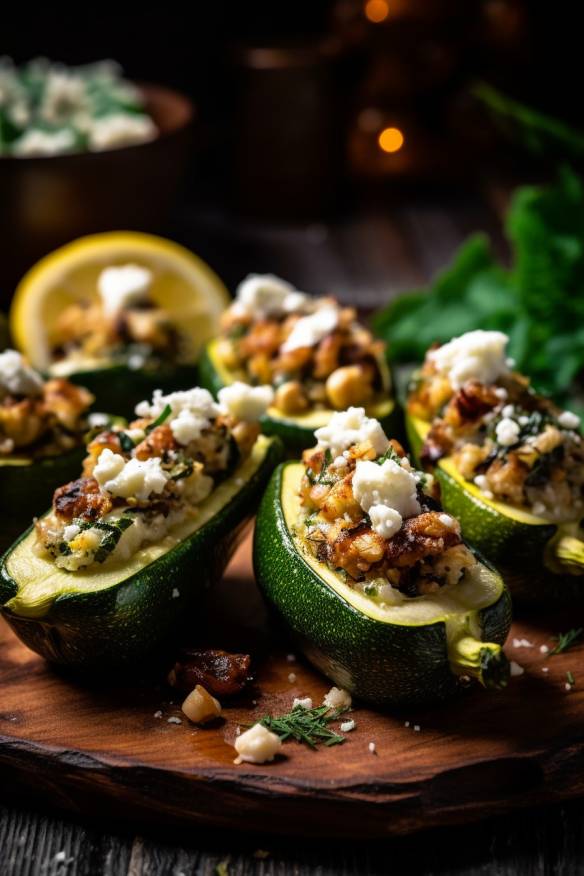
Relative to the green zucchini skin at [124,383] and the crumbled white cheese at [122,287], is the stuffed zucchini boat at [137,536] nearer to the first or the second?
the green zucchini skin at [124,383]

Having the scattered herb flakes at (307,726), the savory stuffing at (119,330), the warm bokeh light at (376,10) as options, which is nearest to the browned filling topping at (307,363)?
the savory stuffing at (119,330)

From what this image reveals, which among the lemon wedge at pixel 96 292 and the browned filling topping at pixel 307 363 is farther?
the lemon wedge at pixel 96 292

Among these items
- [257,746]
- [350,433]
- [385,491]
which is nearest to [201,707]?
[257,746]

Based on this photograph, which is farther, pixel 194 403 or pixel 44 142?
pixel 44 142

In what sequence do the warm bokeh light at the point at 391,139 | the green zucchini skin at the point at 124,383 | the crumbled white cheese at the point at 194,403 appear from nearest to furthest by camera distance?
the crumbled white cheese at the point at 194,403
the green zucchini skin at the point at 124,383
the warm bokeh light at the point at 391,139

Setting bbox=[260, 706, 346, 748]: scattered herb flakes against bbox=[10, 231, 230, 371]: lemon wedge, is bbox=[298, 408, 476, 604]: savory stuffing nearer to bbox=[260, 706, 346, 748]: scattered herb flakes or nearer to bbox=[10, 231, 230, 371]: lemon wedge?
bbox=[260, 706, 346, 748]: scattered herb flakes

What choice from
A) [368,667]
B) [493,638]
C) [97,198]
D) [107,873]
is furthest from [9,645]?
Result: [97,198]

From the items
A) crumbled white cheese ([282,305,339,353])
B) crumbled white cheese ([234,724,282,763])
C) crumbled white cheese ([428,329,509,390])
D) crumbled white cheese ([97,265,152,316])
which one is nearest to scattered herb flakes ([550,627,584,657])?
crumbled white cheese ([428,329,509,390])

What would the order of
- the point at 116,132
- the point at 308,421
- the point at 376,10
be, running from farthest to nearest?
the point at 376,10, the point at 116,132, the point at 308,421

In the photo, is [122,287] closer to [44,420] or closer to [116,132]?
[44,420]
